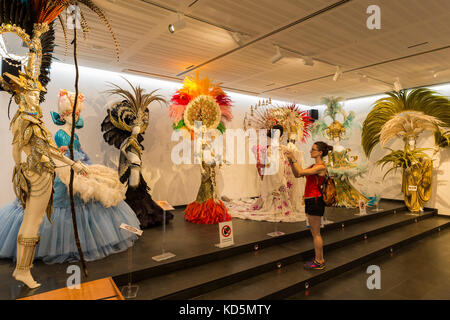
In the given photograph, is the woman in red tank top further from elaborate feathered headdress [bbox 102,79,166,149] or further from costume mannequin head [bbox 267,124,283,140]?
elaborate feathered headdress [bbox 102,79,166,149]

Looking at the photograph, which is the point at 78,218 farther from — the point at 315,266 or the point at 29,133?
the point at 315,266

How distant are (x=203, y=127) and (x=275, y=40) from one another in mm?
1807

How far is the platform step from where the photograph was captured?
109 inches

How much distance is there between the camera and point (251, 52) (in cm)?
443

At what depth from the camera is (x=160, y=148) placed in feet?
19.9

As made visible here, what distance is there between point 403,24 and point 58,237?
482cm

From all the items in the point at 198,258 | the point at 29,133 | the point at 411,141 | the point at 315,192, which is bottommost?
the point at 198,258

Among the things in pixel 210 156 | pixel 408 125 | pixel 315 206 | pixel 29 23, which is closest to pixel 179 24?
pixel 29 23

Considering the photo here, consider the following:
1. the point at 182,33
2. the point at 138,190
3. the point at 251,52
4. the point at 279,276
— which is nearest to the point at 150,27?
the point at 182,33

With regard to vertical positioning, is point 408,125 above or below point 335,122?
below

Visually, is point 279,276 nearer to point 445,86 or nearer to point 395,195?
point 395,195

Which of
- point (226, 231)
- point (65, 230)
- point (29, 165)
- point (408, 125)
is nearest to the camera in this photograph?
point (29, 165)

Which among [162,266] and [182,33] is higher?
[182,33]

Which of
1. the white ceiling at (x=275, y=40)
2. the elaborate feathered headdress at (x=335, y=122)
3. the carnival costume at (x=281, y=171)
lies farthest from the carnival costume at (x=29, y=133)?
the elaborate feathered headdress at (x=335, y=122)
